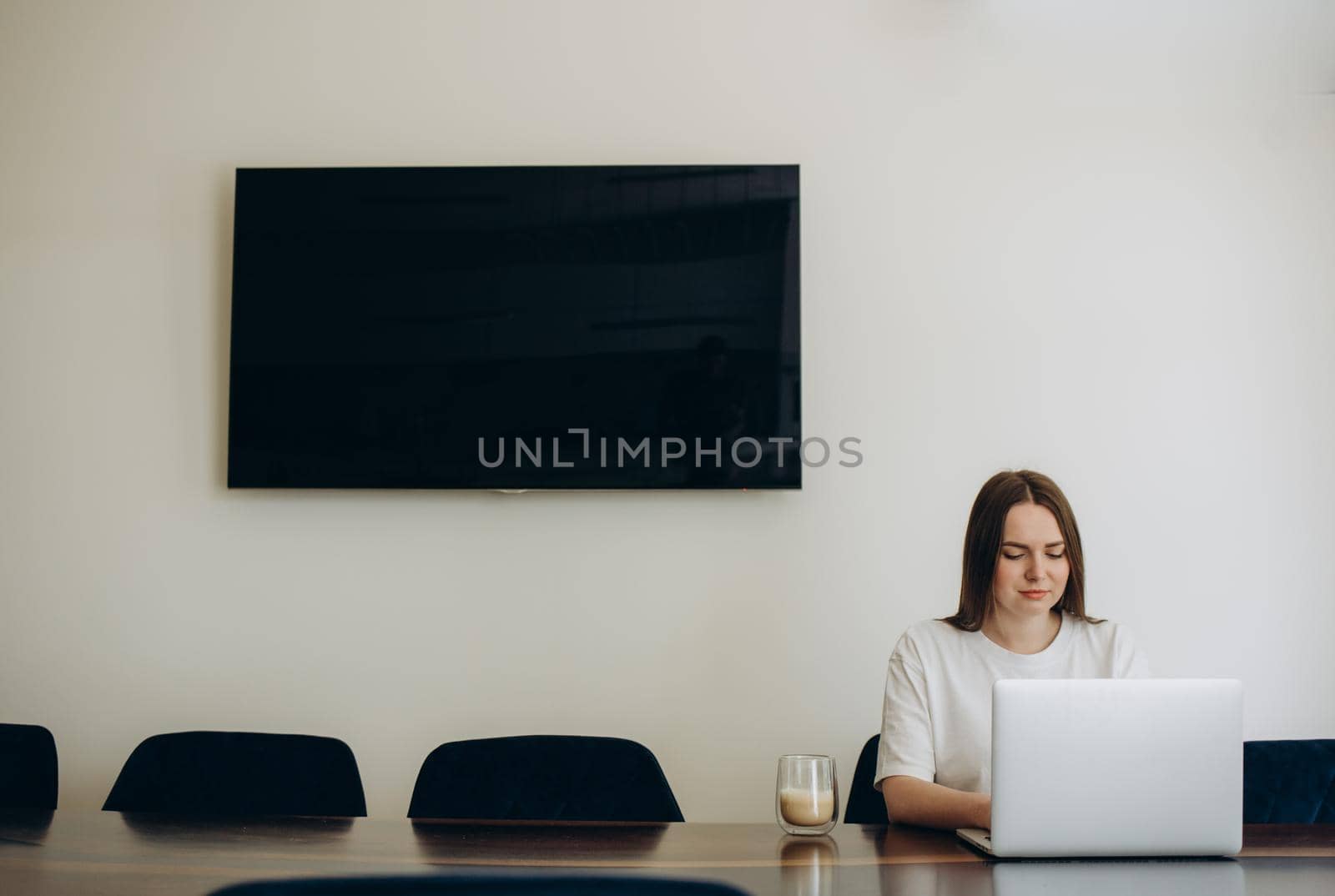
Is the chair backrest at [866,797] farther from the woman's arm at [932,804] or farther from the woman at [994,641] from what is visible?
the woman's arm at [932,804]

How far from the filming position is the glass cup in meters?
1.73

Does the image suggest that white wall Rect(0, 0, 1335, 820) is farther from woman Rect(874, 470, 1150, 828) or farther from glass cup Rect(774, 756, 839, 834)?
glass cup Rect(774, 756, 839, 834)

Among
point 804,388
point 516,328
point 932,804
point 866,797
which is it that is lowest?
point 866,797

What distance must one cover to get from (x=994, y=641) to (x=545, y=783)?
938 mm

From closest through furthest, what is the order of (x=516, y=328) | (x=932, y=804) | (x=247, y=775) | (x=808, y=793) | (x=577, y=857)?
1. (x=577, y=857)
2. (x=808, y=793)
3. (x=932, y=804)
4. (x=247, y=775)
5. (x=516, y=328)

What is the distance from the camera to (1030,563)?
2221 mm

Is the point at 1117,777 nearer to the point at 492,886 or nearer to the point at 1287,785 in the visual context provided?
the point at 492,886

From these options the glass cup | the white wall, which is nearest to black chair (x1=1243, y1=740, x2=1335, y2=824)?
the white wall

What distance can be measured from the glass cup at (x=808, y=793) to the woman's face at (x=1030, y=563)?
0.67 m

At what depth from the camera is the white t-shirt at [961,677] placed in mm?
2146

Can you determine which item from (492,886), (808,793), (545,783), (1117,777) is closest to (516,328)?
(545,783)

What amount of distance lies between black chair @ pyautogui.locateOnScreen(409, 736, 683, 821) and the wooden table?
33 centimetres

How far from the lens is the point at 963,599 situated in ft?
7.48

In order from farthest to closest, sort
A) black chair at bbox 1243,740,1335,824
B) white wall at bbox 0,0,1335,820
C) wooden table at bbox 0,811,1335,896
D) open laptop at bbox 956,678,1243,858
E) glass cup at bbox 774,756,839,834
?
white wall at bbox 0,0,1335,820, black chair at bbox 1243,740,1335,824, glass cup at bbox 774,756,839,834, open laptop at bbox 956,678,1243,858, wooden table at bbox 0,811,1335,896
